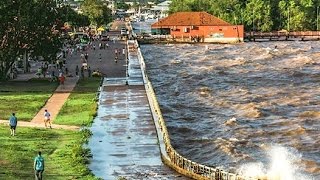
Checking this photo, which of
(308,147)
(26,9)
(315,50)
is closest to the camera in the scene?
(308,147)

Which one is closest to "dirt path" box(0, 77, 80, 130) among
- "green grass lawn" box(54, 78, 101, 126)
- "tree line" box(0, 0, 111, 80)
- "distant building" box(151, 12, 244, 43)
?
"green grass lawn" box(54, 78, 101, 126)

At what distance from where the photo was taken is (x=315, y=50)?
11300 centimetres

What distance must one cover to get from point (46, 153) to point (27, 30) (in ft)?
106

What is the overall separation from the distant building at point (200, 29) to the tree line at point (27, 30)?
69713 millimetres

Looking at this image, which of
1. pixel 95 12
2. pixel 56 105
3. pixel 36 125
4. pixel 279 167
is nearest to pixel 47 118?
pixel 36 125

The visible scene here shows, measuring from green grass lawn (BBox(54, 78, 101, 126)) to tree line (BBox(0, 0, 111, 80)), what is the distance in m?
5.55

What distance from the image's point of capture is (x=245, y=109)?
52500 mm

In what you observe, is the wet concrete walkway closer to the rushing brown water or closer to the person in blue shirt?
the rushing brown water

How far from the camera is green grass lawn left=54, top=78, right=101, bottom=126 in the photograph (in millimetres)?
43000

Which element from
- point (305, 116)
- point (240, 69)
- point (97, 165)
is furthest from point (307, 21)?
point (97, 165)

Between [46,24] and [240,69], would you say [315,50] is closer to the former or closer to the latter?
[240,69]

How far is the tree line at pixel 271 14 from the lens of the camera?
518 feet

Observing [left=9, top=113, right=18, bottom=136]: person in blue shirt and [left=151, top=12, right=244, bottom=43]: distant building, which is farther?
[left=151, top=12, right=244, bottom=43]: distant building

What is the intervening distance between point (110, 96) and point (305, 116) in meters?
15.2
